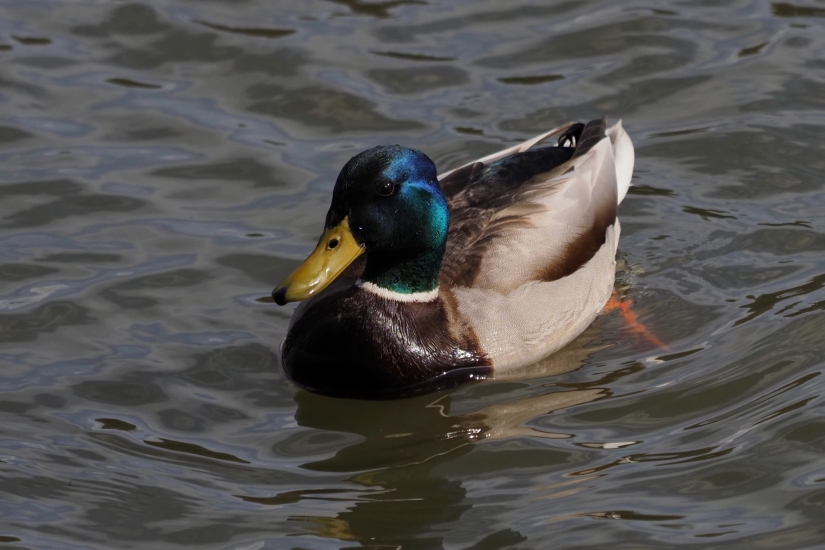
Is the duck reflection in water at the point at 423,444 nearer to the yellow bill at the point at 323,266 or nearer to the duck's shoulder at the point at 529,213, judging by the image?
the duck's shoulder at the point at 529,213

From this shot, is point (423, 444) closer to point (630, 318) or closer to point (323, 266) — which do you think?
point (323, 266)

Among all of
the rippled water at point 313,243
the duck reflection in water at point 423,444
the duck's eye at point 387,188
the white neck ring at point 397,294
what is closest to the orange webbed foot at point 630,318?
the rippled water at point 313,243

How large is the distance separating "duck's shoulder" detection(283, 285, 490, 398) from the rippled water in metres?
0.11

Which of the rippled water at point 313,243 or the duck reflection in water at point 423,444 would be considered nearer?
the duck reflection in water at point 423,444

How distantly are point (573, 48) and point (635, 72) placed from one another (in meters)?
0.58

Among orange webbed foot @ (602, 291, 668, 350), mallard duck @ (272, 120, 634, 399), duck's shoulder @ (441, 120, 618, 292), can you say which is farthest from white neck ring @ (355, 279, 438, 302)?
orange webbed foot @ (602, 291, 668, 350)

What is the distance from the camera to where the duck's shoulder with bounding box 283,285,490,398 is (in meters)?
6.74

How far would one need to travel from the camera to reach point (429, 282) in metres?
6.89

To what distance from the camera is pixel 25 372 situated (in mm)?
6945

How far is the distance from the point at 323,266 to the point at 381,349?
62 centimetres

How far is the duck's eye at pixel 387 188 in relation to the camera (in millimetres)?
6461

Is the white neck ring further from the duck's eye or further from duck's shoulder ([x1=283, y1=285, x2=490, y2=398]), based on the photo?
the duck's eye

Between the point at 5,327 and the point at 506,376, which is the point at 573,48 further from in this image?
the point at 5,327

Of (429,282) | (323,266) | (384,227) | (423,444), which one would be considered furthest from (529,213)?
(423,444)
